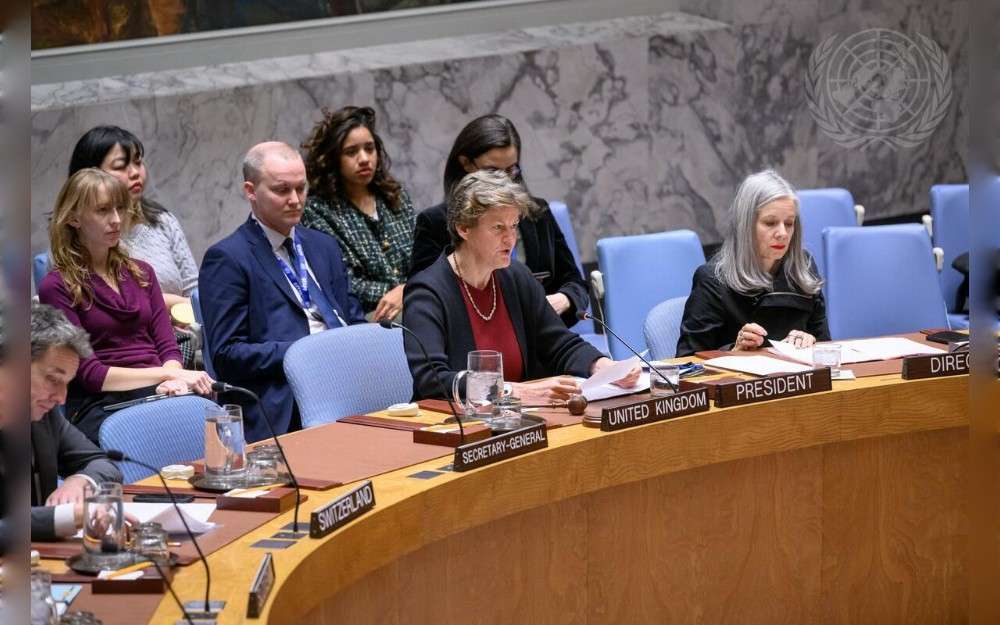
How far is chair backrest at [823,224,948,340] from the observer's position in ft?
14.6

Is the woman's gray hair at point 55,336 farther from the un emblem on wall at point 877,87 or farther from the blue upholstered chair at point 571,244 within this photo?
the un emblem on wall at point 877,87

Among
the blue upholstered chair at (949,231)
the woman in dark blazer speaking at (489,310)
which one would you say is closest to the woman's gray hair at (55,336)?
the woman in dark blazer speaking at (489,310)

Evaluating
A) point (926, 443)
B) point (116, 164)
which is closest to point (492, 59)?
point (116, 164)

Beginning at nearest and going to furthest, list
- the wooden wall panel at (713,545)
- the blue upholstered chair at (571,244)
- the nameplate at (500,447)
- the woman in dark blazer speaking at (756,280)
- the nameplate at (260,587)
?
the nameplate at (260,587) < the nameplate at (500,447) < the wooden wall panel at (713,545) < the woman in dark blazer speaking at (756,280) < the blue upholstered chair at (571,244)

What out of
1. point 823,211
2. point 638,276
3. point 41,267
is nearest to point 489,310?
point 638,276

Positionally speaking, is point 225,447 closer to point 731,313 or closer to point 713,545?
point 713,545

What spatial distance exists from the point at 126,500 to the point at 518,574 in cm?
86

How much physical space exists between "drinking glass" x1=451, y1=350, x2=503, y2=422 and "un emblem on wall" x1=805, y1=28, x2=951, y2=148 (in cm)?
527

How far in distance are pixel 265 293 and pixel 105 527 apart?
201 centimetres

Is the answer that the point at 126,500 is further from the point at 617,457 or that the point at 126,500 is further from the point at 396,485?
the point at 617,457

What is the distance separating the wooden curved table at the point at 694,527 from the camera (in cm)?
231

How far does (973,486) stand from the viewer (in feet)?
1.23

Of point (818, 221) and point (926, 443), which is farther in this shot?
point (818, 221)

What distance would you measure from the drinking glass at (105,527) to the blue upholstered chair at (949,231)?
420cm
